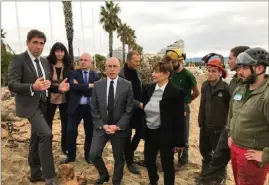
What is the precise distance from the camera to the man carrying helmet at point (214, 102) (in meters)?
4.51

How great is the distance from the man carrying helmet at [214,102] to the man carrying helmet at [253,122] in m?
1.34

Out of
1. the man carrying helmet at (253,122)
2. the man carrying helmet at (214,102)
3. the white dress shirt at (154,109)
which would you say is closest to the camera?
the man carrying helmet at (253,122)

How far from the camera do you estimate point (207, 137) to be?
4820 millimetres

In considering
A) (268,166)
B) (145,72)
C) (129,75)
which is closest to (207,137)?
(129,75)

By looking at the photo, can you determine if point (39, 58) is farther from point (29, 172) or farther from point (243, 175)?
point (243, 175)

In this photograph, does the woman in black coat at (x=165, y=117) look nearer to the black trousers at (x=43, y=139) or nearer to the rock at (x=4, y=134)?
the black trousers at (x=43, y=139)

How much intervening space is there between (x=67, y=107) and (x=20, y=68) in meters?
1.33

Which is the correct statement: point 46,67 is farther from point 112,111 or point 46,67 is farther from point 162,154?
point 162,154

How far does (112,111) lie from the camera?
14.7 feet

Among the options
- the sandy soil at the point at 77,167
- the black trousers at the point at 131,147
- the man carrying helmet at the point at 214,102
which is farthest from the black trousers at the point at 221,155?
the black trousers at the point at 131,147

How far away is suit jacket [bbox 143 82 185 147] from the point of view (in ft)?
13.8

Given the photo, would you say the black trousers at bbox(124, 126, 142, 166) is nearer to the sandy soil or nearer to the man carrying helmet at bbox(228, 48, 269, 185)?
the sandy soil

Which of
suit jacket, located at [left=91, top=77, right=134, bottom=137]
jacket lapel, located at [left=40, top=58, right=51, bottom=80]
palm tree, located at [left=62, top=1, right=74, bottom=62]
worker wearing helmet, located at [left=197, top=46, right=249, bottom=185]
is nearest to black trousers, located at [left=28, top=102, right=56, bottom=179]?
jacket lapel, located at [left=40, top=58, right=51, bottom=80]

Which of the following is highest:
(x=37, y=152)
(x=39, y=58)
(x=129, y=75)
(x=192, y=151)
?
(x=39, y=58)
